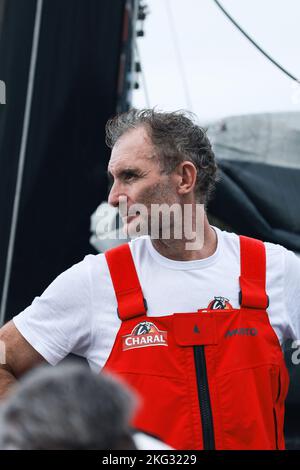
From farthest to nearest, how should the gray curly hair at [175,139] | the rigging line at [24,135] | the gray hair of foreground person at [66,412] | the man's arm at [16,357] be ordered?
1. the rigging line at [24,135]
2. the gray curly hair at [175,139]
3. the man's arm at [16,357]
4. the gray hair of foreground person at [66,412]

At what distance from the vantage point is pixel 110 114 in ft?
7.93

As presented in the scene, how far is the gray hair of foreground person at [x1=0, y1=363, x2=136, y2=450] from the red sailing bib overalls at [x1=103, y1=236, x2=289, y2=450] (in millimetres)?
652

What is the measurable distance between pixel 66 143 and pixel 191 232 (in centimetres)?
93

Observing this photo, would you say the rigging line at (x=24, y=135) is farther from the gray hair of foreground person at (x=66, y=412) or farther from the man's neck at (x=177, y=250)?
the gray hair of foreground person at (x=66, y=412)

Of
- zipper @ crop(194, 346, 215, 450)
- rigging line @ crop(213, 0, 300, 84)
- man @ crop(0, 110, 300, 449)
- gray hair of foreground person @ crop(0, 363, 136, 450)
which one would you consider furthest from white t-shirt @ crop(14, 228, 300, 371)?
rigging line @ crop(213, 0, 300, 84)

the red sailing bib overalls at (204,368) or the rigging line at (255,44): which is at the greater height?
the rigging line at (255,44)

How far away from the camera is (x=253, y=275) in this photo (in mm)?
1479

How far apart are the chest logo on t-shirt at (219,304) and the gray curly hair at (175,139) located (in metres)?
0.25

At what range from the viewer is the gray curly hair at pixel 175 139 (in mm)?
1558

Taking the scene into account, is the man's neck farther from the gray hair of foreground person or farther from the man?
the gray hair of foreground person

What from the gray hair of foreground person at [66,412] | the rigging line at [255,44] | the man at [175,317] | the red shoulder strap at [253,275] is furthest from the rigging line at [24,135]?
the gray hair of foreground person at [66,412]

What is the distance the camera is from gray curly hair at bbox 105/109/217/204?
156 cm

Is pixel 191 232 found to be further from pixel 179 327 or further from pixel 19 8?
pixel 19 8
